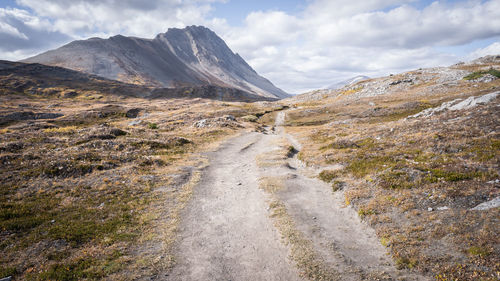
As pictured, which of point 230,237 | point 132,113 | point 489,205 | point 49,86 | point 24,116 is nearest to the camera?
point 489,205

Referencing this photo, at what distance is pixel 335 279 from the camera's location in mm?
9797

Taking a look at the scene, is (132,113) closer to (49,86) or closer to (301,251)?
(301,251)

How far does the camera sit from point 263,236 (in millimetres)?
13422

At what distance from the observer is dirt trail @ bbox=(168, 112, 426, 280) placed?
10469 mm

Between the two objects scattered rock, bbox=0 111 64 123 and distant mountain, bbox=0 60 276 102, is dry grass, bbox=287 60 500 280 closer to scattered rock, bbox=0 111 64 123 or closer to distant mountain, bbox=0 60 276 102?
scattered rock, bbox=0 111 64 123

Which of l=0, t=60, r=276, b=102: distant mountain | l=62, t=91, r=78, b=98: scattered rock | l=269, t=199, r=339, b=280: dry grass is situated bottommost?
l=269, t=199, r=339, b=280: dry grass

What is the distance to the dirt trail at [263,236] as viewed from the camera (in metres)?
10.5

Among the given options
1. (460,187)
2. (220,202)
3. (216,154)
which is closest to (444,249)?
(460,187)

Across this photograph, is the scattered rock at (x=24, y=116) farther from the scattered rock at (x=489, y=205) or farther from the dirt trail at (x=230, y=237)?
the scattered rock at (x=489, y=205)

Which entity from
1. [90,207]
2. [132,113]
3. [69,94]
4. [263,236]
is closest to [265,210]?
[263,236]

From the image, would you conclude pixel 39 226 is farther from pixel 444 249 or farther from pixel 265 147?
pixel 265 147

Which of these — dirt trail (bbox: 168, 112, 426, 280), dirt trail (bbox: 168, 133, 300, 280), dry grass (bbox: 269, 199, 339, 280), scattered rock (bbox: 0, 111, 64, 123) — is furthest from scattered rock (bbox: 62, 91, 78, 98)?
dry grass (bbox: 269, 199, 339, 280)

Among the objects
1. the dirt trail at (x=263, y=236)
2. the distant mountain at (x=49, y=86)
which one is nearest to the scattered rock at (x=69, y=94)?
the distant mountain at (x=49, y=86)

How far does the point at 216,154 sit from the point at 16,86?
8005 inches
